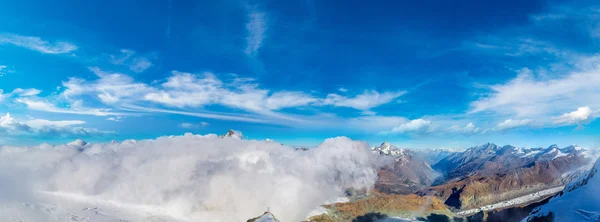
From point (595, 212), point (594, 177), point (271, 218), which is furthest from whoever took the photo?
point (271, 218)

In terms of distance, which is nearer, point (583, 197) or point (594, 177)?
point (583, 197)

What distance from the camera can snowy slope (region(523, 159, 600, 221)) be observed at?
111 metres

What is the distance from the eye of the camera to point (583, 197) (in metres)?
120

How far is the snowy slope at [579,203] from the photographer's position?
111 metres

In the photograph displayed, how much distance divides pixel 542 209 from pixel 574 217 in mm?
17384

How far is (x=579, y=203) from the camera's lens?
388 feet

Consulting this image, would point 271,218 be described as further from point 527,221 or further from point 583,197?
point 583,197

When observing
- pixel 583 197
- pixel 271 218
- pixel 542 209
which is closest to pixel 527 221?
pixel 542 209

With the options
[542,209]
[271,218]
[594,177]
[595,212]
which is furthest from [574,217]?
[271,218]

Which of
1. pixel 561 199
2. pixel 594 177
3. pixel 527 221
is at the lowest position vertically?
pixel 527 221

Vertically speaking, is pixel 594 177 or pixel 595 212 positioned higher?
pixel 594 177

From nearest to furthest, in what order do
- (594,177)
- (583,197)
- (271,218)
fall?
(583,197)
(594,177)
(271,218)

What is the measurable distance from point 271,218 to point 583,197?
119658mm

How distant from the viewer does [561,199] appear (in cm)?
12862
